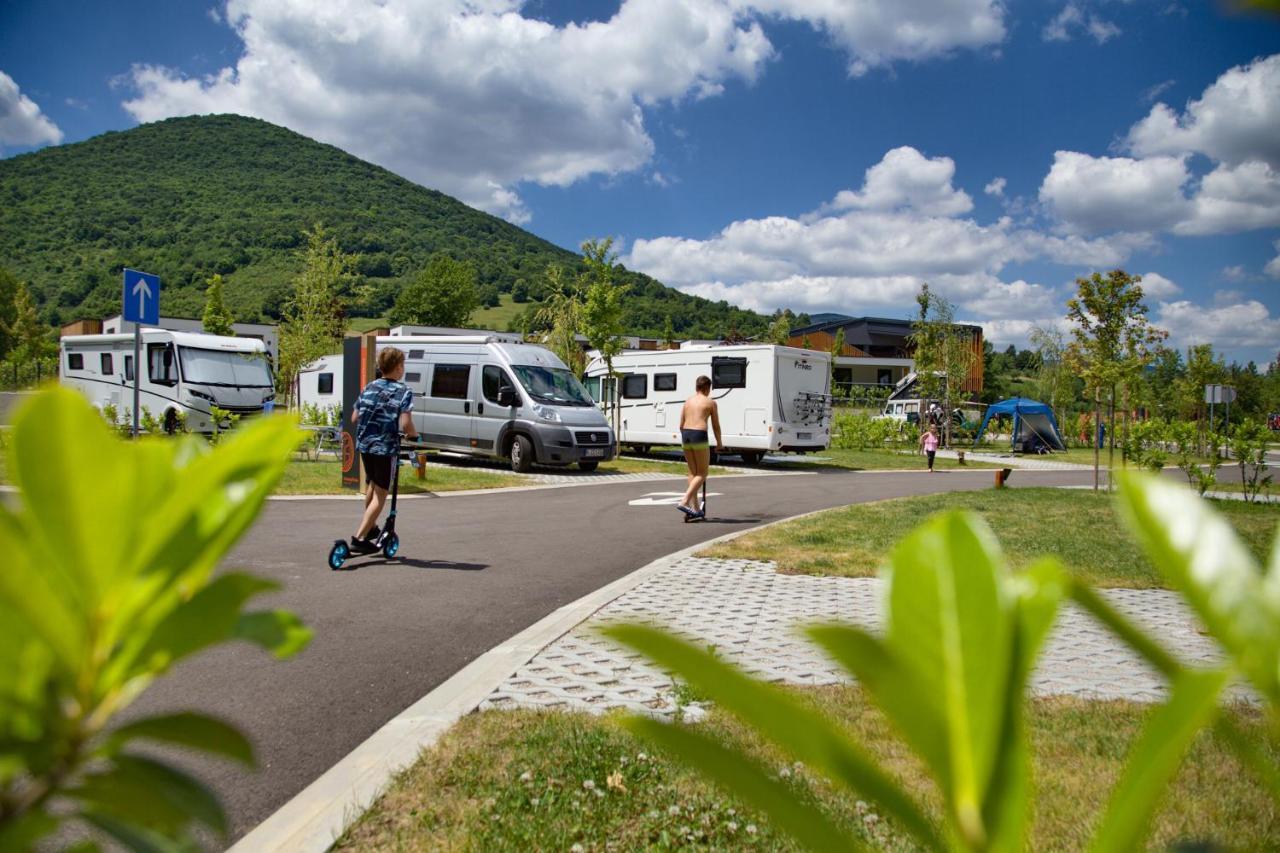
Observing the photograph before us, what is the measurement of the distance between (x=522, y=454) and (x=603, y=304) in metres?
6.16

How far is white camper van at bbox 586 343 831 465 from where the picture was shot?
2016cm

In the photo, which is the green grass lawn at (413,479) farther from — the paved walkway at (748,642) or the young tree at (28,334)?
the young tree at (28,334)

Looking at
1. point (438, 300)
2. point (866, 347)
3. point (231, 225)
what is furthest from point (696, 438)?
point (231, 225)

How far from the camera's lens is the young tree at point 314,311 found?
2423 cm

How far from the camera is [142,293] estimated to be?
1038 cm

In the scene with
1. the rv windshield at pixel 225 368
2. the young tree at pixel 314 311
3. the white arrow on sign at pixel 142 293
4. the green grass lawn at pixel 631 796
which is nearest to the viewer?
the green grass lawn at pixel 631 796

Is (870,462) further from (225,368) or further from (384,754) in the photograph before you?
(384,754)

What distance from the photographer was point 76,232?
90000 millimetres

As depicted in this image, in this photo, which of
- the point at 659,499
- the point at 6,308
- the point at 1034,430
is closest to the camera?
the point at 659,499

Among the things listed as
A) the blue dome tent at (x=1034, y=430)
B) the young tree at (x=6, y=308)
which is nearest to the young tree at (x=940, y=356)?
the blue dome tent at (x=1034, y=430)

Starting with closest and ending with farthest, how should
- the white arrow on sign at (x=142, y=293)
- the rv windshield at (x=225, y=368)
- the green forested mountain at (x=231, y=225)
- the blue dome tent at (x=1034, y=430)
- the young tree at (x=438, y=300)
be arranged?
the white arrow on sign at (x=142, y=293) → the rv windshield at (x=225, y=368) → the blue dome tent at (x=1034, y=430) → the green forested mountain at (x=231, y=225) → the young tree at (x=438, y=300)

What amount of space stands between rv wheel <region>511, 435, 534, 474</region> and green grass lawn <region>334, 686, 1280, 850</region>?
12.6m

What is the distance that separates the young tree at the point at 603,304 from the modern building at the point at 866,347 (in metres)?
43.4

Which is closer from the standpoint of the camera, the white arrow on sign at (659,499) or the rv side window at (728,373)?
the white arrow on sign at (659,499)
